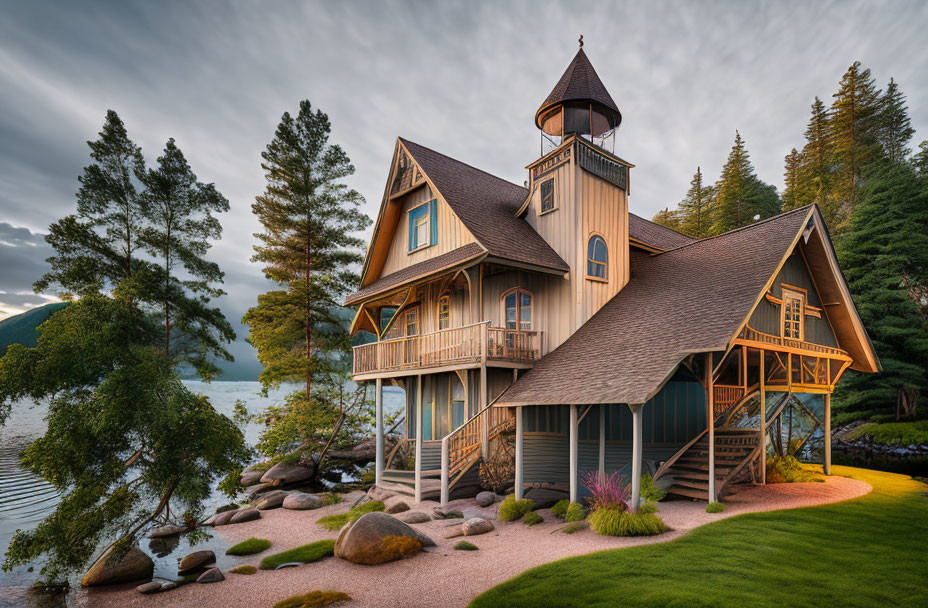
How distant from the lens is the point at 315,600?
8109 millimetres

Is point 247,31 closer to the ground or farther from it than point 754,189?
closer to the ground

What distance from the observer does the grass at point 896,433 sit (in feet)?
85.3

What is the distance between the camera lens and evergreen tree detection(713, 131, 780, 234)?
47.8 metres

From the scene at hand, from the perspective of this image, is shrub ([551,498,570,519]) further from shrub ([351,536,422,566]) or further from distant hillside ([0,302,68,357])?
distant hillside ([0,302,68,357])

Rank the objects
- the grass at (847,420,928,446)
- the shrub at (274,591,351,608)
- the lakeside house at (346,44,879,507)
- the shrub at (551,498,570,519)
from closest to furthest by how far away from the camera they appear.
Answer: the shrub at (274,591,351,608), the shrub at (551,498,570,519), the lakeside house at (346,44,879,507), the grass at (847,420,928,446)

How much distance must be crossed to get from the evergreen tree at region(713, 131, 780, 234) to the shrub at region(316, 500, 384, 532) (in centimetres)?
4183

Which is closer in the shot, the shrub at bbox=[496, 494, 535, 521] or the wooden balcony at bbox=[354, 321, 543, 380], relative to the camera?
the shrub at bbox=[496, 494, 535, 521]

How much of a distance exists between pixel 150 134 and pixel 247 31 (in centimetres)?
1078

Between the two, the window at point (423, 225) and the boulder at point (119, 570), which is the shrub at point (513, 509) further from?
the window at point (423, 225)

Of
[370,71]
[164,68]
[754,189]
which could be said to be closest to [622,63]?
[370,71]

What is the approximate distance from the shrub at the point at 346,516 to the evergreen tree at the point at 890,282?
2816 centimetres

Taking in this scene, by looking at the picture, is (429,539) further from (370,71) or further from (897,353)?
(897,353)

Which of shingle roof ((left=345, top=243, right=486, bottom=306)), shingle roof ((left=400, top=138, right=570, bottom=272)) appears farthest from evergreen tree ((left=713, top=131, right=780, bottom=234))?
shingle roof ((left=345, top=243, right=486, bottom=306))

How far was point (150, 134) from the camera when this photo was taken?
920 inches
